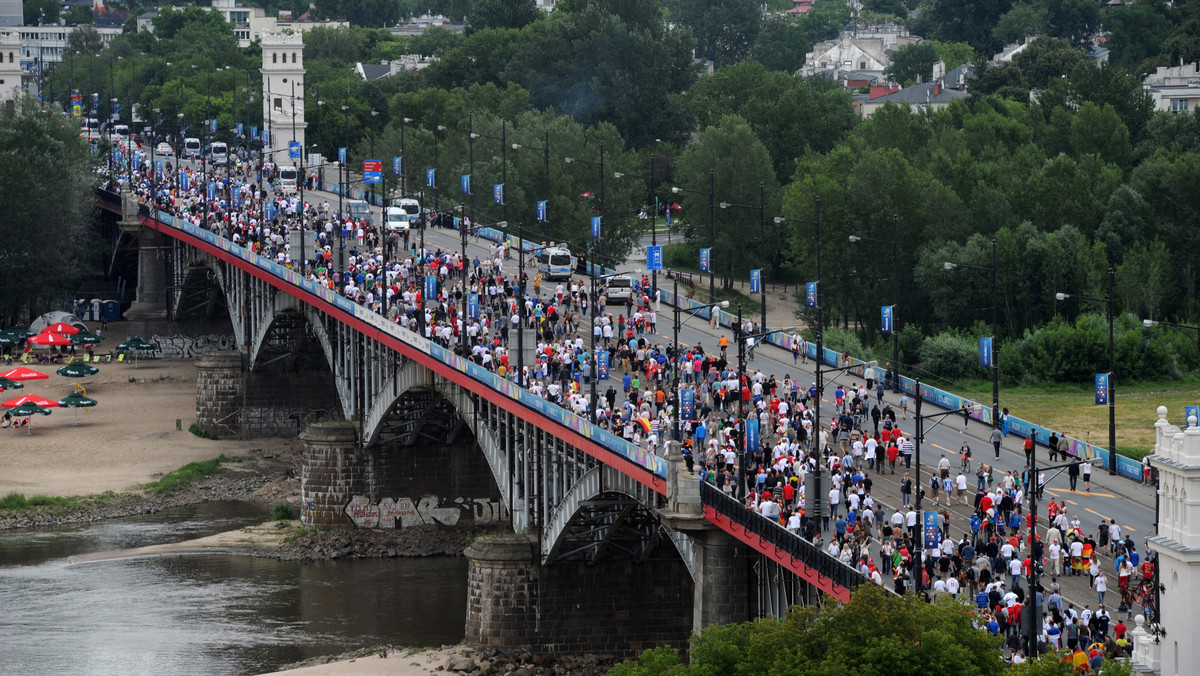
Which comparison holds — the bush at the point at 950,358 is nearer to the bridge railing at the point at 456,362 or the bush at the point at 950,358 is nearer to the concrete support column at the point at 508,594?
the bridge railing at the point at 456,362

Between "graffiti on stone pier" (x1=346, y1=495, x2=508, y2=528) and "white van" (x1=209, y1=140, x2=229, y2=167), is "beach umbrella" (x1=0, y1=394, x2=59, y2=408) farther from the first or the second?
"white van" (x1=209, y1=140, x2=229, y2=167)

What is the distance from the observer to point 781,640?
158 feet

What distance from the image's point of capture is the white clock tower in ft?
597

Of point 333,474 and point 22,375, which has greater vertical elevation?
point 22,375

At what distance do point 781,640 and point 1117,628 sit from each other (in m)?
8.68

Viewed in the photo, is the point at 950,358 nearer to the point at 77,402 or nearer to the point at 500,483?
the point at 500,483

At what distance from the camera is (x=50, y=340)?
5674 inches

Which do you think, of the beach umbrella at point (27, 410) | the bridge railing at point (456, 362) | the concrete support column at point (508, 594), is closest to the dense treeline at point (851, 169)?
the bridge railing at point (456, 362)

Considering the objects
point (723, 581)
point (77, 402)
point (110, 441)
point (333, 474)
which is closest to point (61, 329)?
point (77, 402)

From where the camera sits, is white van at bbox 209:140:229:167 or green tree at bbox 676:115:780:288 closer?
green tree at bbox 676:115:780:288

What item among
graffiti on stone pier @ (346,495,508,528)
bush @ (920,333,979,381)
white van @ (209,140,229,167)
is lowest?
graffiti on stone pier @ (346,495,508,528)

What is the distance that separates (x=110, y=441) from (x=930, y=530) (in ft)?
236

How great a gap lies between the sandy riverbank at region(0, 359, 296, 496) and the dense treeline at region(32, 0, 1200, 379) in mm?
22773

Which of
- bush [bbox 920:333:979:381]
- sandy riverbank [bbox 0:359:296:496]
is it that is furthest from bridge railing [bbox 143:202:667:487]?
bush [bbox 920:333:979:381]
